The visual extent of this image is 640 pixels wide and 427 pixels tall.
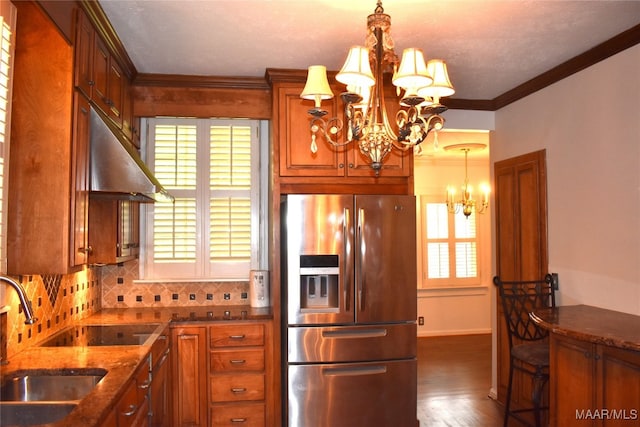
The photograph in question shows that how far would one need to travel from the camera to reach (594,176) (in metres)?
2.88

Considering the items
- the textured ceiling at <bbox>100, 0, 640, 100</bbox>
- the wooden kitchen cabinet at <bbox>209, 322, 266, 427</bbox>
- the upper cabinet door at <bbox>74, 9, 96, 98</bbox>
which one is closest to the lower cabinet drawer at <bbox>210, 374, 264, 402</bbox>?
the wooden kitchen cabinet at <bbox>209, 322, 266, 427</bbox>

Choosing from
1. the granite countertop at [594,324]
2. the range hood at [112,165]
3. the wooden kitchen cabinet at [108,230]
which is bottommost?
the granite countertop at [594,324]

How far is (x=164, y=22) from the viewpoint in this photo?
7.96 ft

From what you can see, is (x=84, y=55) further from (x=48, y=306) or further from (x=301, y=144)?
(x=301, y=144)

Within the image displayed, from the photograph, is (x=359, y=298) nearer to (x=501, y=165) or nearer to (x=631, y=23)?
(x=501, y=165)

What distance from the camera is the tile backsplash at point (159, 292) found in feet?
11.3

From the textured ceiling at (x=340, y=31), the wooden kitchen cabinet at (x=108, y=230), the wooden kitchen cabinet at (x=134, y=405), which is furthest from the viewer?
the wooden kitchen cabinet at (x=108, y=230)

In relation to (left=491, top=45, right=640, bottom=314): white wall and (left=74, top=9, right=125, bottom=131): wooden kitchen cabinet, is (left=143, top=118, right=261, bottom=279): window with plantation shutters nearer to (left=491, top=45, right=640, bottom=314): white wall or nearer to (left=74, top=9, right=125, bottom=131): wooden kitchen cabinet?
(left=74, top=9, right=125, bottom=131): wooden kitchen cabinet

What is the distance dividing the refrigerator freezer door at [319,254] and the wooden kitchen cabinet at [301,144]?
247 millimetres

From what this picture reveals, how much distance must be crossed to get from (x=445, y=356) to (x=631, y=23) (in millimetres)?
3960

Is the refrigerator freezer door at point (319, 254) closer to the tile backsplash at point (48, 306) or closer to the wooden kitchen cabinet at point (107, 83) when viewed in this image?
the wooden kitchen cabinet at point (107, 83)

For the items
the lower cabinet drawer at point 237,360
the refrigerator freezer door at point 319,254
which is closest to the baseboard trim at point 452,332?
the refrigerator freezer door at point 319,254

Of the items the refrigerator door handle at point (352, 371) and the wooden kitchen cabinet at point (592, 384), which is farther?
the refrigerator door handle at point (352, 371)

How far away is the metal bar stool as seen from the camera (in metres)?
2.96
